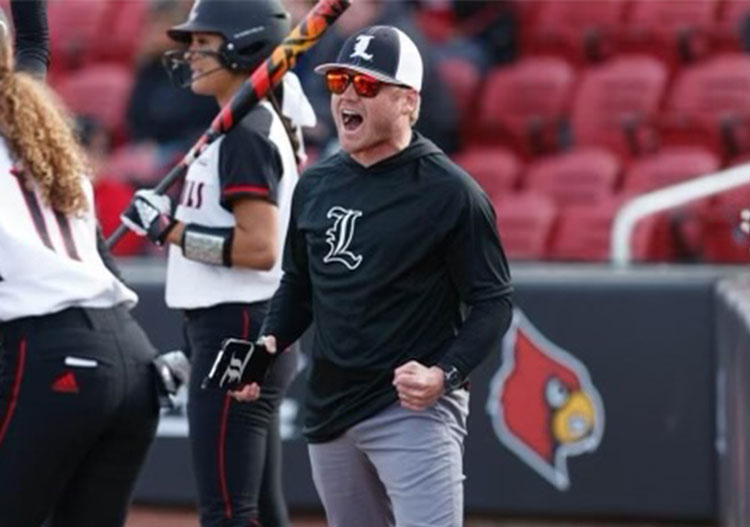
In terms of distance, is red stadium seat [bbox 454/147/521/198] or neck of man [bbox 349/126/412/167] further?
red stadium seat [bbox 454/147/521/198]

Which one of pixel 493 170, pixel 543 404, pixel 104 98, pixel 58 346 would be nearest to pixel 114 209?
Result: pixel 493 170

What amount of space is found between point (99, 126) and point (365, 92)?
281 inches

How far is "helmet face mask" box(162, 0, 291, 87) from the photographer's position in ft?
18.9

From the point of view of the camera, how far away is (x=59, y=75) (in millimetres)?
12688

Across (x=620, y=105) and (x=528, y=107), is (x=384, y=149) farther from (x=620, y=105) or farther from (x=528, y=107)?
(x=528, y=107)

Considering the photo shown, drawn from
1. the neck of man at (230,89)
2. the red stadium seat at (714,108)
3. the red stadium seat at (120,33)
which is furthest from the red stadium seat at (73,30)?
the neck of man at (230,89)

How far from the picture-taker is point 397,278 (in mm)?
4621

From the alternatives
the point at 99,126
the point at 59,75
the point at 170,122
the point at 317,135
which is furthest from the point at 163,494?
the point at 59,75

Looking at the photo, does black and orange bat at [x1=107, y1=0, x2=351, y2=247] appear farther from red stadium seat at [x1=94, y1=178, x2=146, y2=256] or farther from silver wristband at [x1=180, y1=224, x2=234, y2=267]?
red stadium seat at [x1=94, y1=178, x2=146, y2=256]

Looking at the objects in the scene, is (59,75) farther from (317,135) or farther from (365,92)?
(365,92)

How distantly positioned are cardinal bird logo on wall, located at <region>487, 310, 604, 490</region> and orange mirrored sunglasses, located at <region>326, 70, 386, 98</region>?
3.31 metres

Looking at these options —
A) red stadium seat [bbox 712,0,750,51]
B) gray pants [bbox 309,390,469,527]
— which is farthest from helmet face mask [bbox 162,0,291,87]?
red stadium seat [bbox 712,0,750,51]

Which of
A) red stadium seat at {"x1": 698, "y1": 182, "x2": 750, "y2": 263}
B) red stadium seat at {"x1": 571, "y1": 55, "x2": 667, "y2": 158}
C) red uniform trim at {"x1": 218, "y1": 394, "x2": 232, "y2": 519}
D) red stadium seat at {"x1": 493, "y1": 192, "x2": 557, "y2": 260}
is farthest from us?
red stadium seat at {"x1": 571, "y1": 55, "x2": 667, "y2": 158}

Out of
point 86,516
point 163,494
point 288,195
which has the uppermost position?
point 288,195
